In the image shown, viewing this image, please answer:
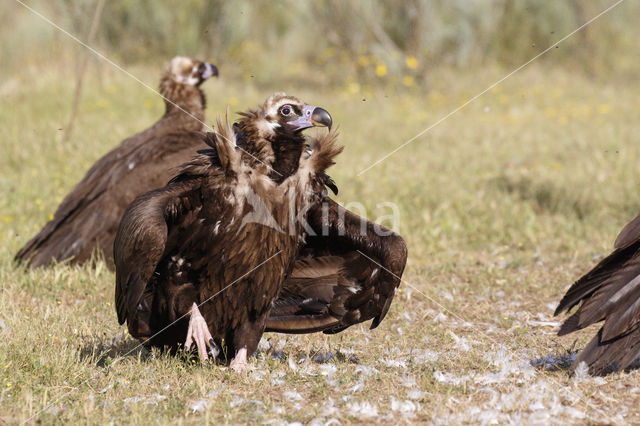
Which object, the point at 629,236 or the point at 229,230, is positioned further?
the point at 229,230

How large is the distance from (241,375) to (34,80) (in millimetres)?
10131

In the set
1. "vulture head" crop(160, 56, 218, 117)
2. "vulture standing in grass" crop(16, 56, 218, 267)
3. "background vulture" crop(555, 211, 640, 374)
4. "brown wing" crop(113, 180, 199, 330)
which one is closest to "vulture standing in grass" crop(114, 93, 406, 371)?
"brown wing" crop(113, 180, 199, 330)

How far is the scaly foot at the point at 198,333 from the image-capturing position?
14.9 feet

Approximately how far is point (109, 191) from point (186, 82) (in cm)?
148

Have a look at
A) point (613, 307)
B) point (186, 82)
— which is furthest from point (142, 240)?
point (186, 82)

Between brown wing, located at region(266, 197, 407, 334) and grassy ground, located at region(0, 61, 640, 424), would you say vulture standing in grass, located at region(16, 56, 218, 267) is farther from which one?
brown wing, located at region(266, 197, 407, 334)

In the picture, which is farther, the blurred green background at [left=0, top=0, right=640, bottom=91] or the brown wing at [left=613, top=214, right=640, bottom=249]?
the blurred green background at [left=0, top=0, right=640, bottom=91]

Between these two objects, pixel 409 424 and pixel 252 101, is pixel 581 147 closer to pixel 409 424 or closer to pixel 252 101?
pixel 252 101

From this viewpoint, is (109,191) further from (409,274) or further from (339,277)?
(339,277)

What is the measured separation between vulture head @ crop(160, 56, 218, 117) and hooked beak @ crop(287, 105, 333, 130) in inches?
137

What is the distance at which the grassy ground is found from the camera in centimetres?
398

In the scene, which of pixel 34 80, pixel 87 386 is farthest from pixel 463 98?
pixel 87 386

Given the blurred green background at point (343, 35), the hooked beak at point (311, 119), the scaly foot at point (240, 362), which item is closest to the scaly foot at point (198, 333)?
the scaly foot at point (240, 362)

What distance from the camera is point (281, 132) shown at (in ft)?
15.0
